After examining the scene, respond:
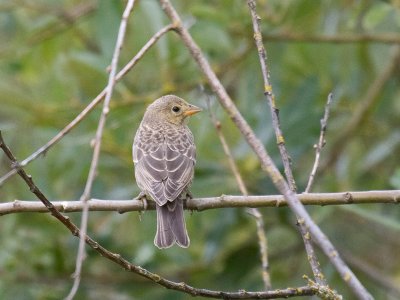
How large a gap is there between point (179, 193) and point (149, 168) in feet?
1.46

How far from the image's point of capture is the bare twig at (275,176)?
2556mm

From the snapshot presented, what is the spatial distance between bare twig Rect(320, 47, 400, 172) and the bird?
156 centimetres

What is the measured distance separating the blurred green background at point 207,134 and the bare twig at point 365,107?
0.02 m

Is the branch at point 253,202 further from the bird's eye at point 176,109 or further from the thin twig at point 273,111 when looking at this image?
the bird's eye at point 176,109

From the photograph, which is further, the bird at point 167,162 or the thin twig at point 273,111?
the bird at point 167,162

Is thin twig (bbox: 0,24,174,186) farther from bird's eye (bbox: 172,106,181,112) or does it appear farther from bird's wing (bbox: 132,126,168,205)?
bird's eye (bbox: 172,106,181,112)

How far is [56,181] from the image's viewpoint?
24.4 feet

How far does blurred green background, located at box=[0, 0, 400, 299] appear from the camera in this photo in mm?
6953

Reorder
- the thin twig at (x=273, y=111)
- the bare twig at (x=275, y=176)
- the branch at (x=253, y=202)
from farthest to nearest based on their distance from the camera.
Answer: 1. the branch at (x=253, y=202)
2. the thin twig at (x=273, y=111)
3. the bare twig at (x=275, y=176)

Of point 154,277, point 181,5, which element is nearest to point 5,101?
point 181,5

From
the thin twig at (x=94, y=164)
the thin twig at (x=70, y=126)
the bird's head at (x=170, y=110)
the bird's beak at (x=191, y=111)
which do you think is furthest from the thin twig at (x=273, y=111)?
the bird's head at (x=170, y=110)

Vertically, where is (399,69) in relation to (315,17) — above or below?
below

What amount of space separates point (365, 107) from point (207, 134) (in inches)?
55.3

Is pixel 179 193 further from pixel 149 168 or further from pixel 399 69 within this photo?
pixel 399 69
